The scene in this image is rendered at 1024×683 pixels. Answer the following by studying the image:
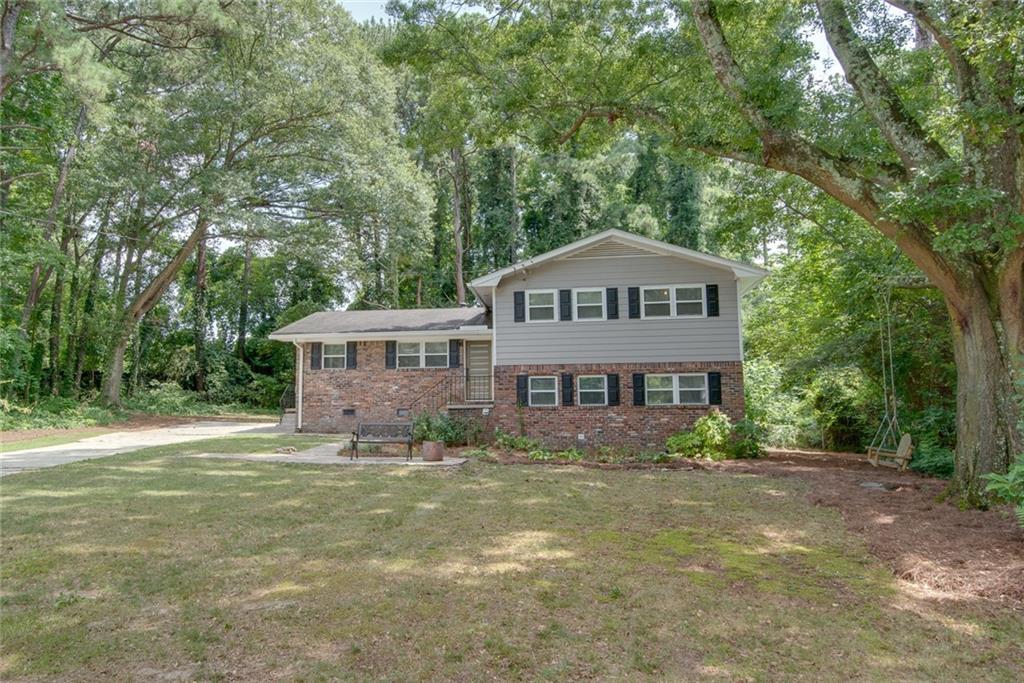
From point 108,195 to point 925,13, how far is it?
25.6 m

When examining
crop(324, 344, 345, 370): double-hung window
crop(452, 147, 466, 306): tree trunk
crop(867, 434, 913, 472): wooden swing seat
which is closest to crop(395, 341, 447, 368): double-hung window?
crop(324, 344, 345, 370): double-hung window

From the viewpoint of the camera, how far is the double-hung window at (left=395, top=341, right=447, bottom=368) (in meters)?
18.3

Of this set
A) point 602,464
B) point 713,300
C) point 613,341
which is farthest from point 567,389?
point 713,300

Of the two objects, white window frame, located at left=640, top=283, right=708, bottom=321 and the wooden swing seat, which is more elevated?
white window frame, located at left=640, top=283, right=708, bottom=321

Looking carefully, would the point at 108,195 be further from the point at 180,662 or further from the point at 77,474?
the point at 180,662

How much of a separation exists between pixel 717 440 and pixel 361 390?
35.1 feet

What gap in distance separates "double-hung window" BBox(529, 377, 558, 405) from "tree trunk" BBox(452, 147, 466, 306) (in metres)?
13.9

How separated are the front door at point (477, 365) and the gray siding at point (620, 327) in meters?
2.35

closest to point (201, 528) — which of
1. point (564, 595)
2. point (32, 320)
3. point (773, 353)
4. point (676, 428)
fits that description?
point (564, 595)

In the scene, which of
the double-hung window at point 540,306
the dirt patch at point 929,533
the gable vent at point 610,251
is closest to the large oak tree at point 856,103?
the dirt patch at point 929,533

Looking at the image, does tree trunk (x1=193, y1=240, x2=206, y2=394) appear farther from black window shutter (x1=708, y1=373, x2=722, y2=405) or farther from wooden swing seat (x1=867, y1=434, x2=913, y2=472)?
wooden swing seat (x1=867, y1=434, x2=913, y2=472)

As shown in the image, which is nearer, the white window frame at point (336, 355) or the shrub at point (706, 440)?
the shrub at point (706, 440)

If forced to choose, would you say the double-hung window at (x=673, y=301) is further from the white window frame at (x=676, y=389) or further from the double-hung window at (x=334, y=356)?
the double-hung window at (x=334, y=356)

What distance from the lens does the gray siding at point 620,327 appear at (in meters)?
14.8
